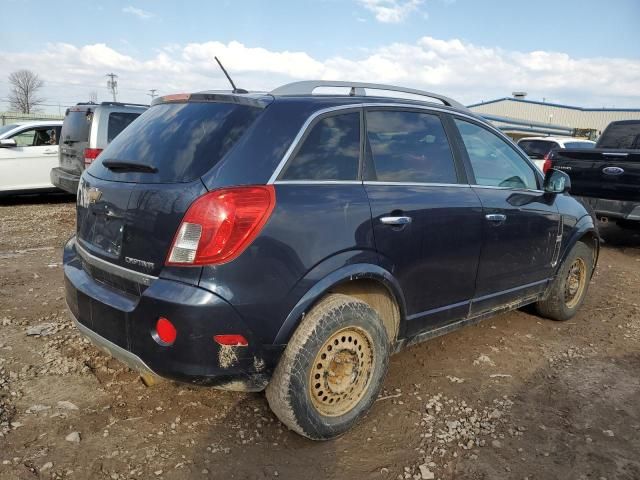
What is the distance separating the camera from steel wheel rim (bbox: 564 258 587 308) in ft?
15.4

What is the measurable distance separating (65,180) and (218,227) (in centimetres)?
762

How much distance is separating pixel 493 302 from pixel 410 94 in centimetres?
158

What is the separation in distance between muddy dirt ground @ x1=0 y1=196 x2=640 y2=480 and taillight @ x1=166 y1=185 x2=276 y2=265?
103cm

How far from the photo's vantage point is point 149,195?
2.46 meters

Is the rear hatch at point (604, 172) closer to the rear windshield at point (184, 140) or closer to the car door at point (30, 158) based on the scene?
the rear windshield at point (184, 140)

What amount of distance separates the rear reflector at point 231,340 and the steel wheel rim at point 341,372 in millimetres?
417

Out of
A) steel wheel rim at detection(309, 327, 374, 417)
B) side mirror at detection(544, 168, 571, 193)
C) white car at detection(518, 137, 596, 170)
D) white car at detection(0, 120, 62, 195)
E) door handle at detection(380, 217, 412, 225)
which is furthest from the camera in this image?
white car at detection(518, 137, 596, 170)

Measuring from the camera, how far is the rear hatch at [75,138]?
28.3 ft

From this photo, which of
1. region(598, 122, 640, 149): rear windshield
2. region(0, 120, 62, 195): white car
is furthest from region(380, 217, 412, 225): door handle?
region(0, 120, 62, 195): white car

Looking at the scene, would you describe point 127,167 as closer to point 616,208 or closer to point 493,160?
point 493,160

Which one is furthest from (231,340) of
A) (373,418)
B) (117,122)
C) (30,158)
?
(30,158)

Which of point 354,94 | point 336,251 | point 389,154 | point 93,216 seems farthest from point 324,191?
point 93,216

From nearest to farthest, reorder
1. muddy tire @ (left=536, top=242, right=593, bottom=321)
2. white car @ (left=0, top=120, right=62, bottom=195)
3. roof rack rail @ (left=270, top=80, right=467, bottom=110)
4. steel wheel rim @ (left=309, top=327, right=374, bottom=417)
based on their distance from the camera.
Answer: steel wheel rim @ (left=309, top=327, right=374, bottom=417), roof rack rail @ (left=270, top=80, right=467, bottom=110), muddy tire @ (left=536, top=242, right=593, bottom=321), white car @ (left=0, top=120, right=62, bottom=195)

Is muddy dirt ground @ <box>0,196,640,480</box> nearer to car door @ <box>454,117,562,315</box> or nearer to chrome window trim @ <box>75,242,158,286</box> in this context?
car door @ <box>454,117,562,315</box>
